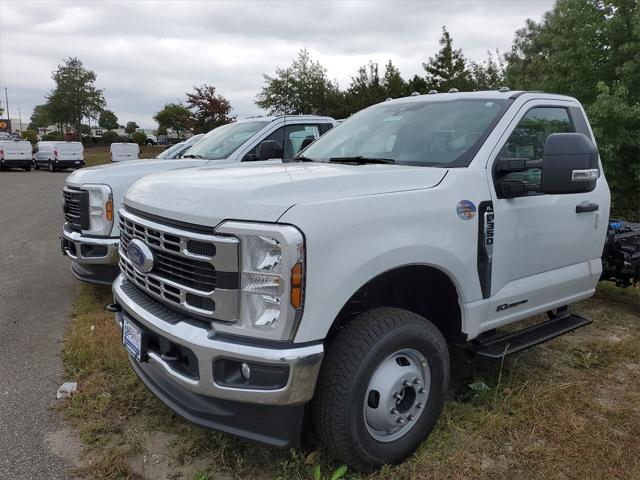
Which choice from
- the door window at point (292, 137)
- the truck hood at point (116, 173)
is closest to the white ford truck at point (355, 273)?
the truck hood at point (116, 173)

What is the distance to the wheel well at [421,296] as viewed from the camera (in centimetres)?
292

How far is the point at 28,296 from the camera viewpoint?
589 centimetres

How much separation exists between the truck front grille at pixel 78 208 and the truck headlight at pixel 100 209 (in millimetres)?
38

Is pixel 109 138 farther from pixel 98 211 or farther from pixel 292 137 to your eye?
pixel 98 211

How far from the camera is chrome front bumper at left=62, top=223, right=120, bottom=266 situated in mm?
5031

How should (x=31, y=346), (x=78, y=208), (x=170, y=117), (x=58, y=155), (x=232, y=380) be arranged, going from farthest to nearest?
1. (x=170, y=117)
2. (x=58, y=155)
3. (x=78, y=208)
4. (x=31, y=346)
5. (x=232, y=380)

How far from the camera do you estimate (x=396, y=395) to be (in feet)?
8.93

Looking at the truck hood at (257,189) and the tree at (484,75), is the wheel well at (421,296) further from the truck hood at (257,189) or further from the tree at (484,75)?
the tree at (484,75)

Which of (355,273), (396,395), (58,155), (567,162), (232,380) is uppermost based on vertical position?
(58,155)

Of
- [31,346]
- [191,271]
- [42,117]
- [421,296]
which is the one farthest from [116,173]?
[42,117]

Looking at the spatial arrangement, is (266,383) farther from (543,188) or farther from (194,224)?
(543,188)

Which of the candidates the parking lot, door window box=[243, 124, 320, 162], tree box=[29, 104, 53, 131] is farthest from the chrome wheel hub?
tree box=[29, 104, 53, 131]

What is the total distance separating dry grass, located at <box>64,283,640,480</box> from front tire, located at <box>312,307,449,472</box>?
0.17 m

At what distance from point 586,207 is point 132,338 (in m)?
3.05
